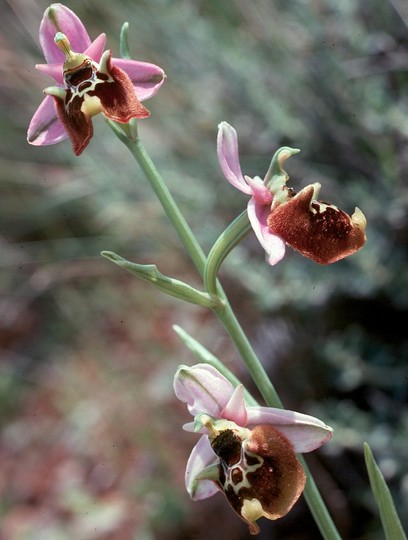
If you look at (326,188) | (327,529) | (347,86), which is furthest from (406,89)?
(327,529)

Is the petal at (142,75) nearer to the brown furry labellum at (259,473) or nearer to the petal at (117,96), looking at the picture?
the petal at (117,96)

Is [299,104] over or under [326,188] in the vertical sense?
over

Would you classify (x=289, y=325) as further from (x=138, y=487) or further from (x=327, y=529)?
(x=327, y=529)

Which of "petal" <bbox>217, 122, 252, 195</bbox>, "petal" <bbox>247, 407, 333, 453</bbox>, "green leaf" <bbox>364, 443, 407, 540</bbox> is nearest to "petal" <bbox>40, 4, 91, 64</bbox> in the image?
"petal" <bbox>217, 122, 252, 195</bbox>

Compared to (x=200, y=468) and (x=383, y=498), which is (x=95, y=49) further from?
(x=383, y=498)

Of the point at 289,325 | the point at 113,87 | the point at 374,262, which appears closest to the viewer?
the point at 113,87

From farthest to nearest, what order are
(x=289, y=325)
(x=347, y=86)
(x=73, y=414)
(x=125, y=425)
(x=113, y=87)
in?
1. (x=73, y=414)
2. (x=125, y=425)
3. (x=289, y=325)
4. (x=347, y=86)
5. (x=113, y=87)
